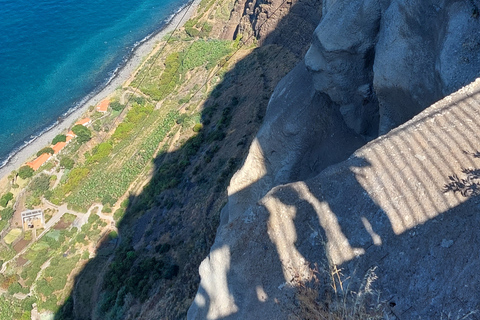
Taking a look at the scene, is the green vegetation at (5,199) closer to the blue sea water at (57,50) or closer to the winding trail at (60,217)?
the winding trail at (60,217)

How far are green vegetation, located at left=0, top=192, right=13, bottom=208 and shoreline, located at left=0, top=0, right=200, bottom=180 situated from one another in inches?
179

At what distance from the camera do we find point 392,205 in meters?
8.81

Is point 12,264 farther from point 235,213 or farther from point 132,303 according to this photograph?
point 235,213

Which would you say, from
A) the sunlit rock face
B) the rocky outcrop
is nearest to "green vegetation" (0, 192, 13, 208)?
the rocky outcrop

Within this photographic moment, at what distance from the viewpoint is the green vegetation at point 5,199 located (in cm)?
4325

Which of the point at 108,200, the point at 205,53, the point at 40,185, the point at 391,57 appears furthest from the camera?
the point at 205,53

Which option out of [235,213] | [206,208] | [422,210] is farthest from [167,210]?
[422,210]

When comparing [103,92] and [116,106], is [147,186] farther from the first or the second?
[103,92]

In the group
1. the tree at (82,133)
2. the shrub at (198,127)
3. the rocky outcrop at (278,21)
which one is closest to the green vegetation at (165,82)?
the tree at (82,133)

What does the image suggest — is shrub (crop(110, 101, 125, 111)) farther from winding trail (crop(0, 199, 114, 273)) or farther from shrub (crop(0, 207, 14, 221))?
shrub (crop(0, 207, 14, 221))

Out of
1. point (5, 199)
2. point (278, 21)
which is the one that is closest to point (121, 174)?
point (5, 199)

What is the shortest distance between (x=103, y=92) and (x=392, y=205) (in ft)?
173

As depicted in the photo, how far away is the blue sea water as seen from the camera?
55.8 metres

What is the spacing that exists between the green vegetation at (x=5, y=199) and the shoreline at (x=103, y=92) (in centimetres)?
455
